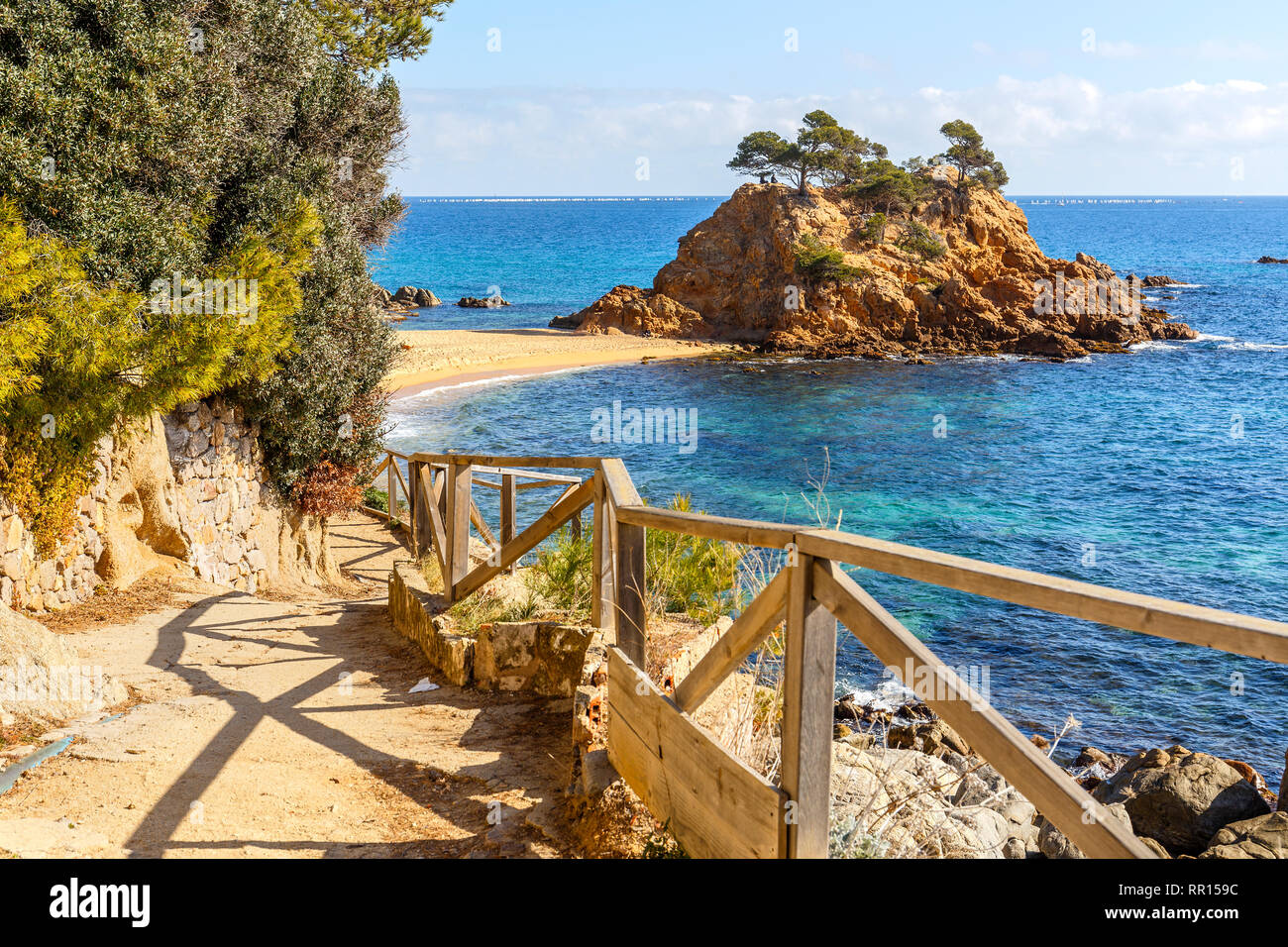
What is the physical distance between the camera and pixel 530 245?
13262 cm

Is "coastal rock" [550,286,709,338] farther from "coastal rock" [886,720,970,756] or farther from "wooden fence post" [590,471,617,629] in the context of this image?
"wooden fence post" [590,471,617,629]

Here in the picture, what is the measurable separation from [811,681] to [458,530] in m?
5.02

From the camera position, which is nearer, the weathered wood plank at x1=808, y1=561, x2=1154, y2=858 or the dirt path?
the weathered wood plank at x1=808, y1=561, x2=1154, y2=858

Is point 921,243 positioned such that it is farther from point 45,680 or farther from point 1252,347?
point 45,680

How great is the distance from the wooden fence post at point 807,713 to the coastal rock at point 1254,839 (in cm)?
642

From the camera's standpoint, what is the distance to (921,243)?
159ft

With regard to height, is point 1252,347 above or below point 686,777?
above

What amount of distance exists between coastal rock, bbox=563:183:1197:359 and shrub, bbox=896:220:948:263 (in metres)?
0.47

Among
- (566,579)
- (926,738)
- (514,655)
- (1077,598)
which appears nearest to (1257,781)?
(926,738)

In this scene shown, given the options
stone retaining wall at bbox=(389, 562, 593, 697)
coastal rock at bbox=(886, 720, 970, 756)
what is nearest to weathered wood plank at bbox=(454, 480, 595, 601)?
stone retaining wall at bbox=(389, 562, 593, 697)

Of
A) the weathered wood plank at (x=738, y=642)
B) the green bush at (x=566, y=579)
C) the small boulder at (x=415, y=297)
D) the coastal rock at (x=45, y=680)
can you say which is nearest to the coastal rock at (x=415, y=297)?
the small boulder at (x=415, y=297)

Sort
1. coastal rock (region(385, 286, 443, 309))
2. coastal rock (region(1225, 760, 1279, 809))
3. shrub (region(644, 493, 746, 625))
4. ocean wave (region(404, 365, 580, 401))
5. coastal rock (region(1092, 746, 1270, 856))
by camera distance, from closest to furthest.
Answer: shrub (region(644, 493, 746, 625))
coastal rock (region(1092, 746, 1270, 856))
coastal rock (region(1225, 760, 1279, 809))
ocean wave (region(404, 365, 580, 401))
coastal rock (region(385, 286, 443, 309))

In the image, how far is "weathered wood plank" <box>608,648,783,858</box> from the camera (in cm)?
291

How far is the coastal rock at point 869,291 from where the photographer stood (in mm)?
45844
